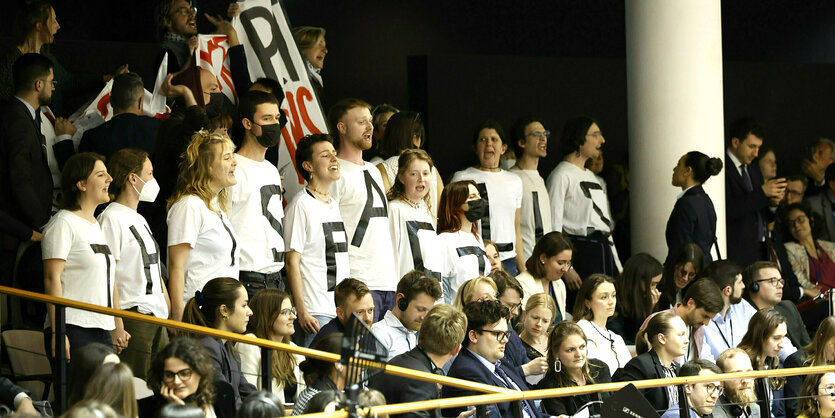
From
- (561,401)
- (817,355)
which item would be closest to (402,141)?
(561,401)

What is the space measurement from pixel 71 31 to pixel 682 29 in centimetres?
428

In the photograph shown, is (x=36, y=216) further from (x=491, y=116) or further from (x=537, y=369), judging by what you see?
(x=491, y=116)

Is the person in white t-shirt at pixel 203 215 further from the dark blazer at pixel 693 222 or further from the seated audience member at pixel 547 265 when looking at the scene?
the dark blazer at pixel 693 222

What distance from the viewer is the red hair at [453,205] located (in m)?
7.27

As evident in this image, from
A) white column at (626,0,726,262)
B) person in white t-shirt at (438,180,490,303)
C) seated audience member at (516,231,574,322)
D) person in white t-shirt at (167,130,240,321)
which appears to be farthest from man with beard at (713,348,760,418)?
white column at (626,0,726,262)

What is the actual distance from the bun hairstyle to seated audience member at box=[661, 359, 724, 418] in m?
2.45

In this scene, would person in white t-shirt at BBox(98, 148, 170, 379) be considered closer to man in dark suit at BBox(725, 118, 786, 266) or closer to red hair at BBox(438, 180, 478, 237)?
red hair at BBox(438, 180, 478, 237)

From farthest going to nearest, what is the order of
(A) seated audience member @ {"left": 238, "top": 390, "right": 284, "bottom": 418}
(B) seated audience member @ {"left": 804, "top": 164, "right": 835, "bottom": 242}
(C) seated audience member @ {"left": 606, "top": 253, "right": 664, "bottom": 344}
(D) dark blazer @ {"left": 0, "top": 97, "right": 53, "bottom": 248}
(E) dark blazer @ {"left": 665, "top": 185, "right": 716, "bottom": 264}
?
(B) seated audience member @ {"left": 804, "top": 164, "right": 835, "bottom": 242}, (E) dark blazer @ {"left": 665, "top": 185, "right": 716, "bottom": 264}, (C) seated audience member @ {"left": 606, "top": 253, "right": 664, "bottom": 344}, (D) dark blazer @ {"left": 0, "top": 97, "right": 53, "bottom": 248}, (A) seated audience member @ {"left": 238, "top": 390, "right": 284, "bottom": 418}

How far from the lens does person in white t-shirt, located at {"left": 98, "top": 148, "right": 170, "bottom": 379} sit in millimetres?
5938

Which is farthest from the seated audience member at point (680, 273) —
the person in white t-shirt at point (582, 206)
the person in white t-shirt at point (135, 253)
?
the person in white t-shirt at point (135, 253)

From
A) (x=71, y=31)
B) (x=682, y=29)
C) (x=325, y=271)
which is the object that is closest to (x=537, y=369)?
(x=325, y=271)

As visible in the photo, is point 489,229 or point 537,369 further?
point 489,229

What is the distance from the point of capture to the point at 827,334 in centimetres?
687

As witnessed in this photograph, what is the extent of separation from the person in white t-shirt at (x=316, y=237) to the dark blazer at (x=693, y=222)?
2536 millimetres
